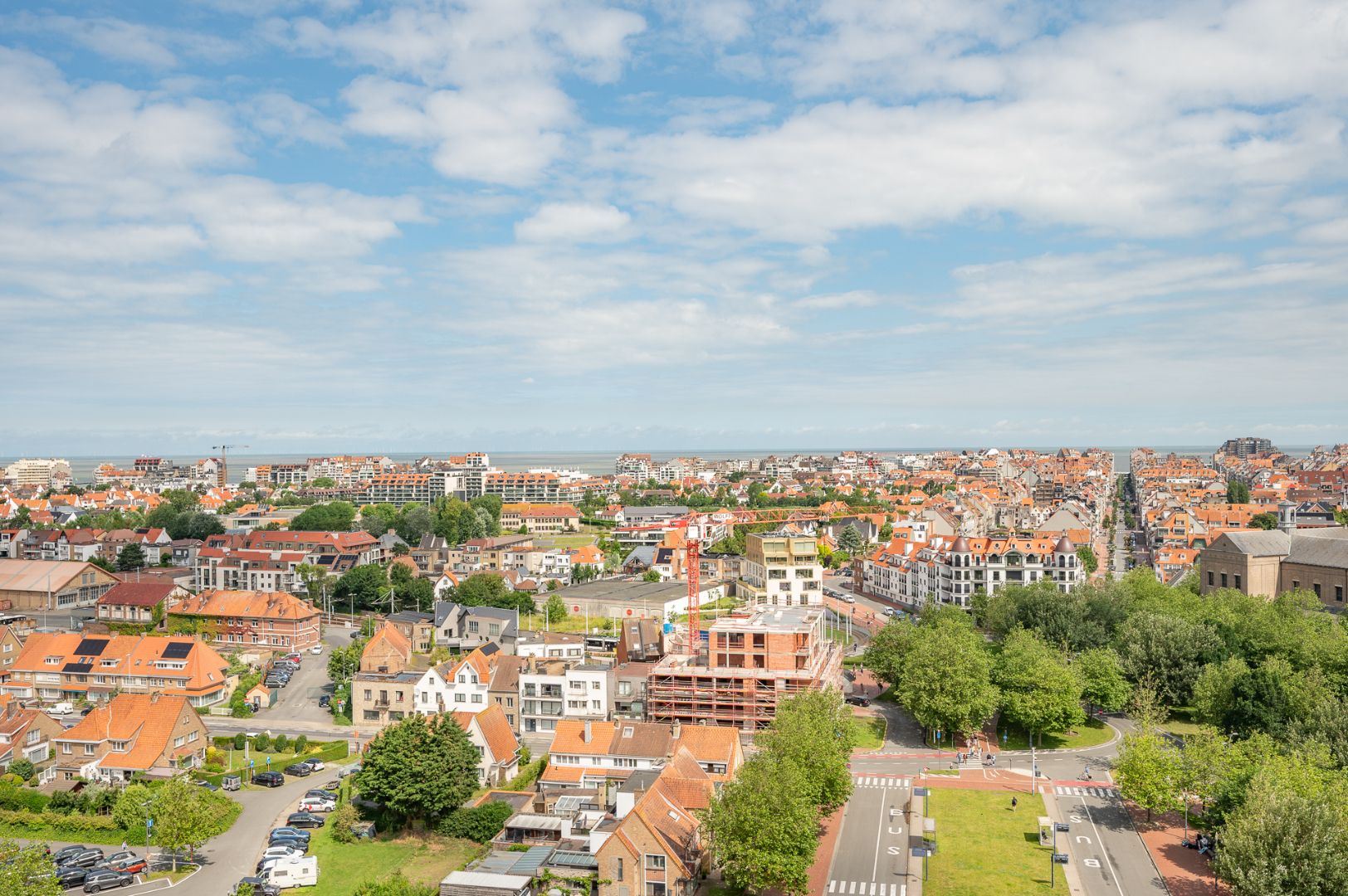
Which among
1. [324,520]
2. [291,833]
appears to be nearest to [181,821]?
[291,833]

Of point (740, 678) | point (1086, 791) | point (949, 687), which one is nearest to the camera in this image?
point (1086, 791)

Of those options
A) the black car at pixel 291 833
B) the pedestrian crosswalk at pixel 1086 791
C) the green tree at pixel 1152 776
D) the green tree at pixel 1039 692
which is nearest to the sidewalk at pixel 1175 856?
the green tree at pixel 1152 776

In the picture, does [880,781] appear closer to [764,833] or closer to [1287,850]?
[764,833]

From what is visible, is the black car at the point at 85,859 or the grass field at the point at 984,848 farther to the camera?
the black car at the point at 85,859

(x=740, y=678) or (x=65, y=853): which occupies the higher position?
(x=740, y=678)

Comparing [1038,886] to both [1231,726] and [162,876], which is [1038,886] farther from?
[162,876]

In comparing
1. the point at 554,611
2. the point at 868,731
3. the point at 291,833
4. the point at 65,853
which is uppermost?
the point at 554,611

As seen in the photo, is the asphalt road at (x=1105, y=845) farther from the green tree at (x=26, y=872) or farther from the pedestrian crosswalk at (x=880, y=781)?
the green tree at (x=26, y=872)
